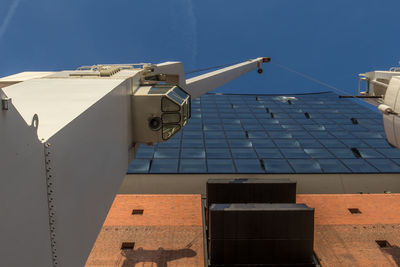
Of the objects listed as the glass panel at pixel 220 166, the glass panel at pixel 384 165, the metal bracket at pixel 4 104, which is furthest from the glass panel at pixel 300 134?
the metal bracket at pixel 4 104

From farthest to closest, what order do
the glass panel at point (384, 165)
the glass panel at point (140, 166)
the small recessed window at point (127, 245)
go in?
the glass panel at point (384, 165), the glass panel at point (140, 166), the small recessed window at point (127, 245)

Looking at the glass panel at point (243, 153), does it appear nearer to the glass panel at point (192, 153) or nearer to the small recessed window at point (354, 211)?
the glass panel at point (192, 153)

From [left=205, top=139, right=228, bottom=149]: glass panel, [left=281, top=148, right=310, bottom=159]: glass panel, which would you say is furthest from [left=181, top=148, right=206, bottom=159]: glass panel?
[left=281, top=148, right=310, bottom=159]: glass panel

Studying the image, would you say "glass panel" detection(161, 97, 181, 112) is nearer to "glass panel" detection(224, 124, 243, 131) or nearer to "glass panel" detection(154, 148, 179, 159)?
"glass panel" detection(154, 148, 179, 159)

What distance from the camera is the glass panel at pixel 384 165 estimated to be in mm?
33750

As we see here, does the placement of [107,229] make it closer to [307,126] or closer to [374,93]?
[374,93]

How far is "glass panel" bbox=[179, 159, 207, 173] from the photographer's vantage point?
32.8m

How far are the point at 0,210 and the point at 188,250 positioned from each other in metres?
18.0

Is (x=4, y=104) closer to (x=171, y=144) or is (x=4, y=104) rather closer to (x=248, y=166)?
(x=248, y=166)

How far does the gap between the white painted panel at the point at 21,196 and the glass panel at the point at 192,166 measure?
2732cm

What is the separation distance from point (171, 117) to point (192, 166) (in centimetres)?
2082

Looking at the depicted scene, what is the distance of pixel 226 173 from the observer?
107 ft

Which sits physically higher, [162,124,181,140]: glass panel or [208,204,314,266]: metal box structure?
[162,124,181,140]: glass panel

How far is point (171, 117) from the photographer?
13328 mm
